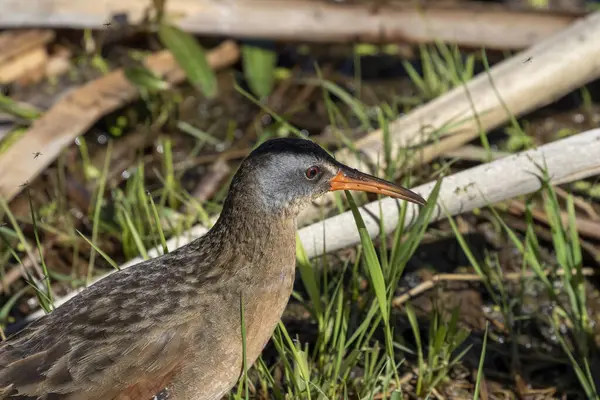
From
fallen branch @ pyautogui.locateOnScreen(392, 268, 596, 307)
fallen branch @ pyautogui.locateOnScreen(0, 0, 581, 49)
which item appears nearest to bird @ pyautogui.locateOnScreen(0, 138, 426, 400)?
fallen branch @ pyautogui.locateOnScreen(392, 268, 596, 307)

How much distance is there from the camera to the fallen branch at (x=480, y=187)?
12.9 ft

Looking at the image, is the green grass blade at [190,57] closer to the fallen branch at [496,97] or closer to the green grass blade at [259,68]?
the green grass blade at [259,68]

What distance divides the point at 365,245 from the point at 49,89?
3.09 metres

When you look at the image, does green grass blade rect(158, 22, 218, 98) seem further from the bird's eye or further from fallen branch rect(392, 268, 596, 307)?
the bird's eye

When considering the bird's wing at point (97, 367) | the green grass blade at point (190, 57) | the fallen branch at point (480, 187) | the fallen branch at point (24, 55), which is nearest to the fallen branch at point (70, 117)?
the green grass blade at point (190, 57)

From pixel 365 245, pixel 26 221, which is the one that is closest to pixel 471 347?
pixel 365 245

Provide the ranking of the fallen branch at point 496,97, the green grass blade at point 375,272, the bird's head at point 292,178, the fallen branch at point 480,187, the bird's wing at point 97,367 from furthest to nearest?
the fallen branch at point 496,97, the fallen branch at point 480,187, the bird's head at point 292,178, the green grass blade at point 375,272, the bird's wing at point 97,367

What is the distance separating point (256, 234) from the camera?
3.52 meters

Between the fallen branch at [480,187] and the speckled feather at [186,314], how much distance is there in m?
0.40

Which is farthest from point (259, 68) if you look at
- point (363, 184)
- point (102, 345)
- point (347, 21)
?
point (102, 345)

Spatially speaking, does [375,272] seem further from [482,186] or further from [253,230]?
[482,186]

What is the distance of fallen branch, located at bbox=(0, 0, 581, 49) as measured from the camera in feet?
18.8

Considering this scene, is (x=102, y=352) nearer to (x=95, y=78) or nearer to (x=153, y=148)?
(x=153, y=148)

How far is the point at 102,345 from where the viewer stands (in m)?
3.23
